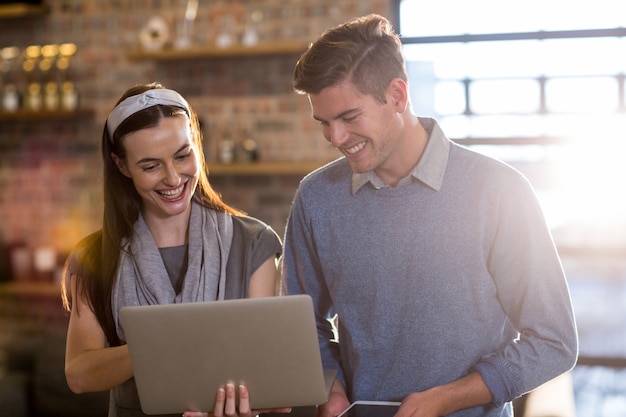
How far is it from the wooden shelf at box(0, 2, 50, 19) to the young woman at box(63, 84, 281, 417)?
3.45m

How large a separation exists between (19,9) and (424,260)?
13.2 feet

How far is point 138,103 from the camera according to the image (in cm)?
186

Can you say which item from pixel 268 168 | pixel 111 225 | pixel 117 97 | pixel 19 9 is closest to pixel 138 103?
pixel 111 225

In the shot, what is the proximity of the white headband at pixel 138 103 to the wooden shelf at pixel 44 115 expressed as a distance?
3.22 metres

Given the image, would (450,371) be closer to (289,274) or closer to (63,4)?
(289,274)

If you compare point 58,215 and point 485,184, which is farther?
point 58,215

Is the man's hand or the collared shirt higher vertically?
the collared shirt

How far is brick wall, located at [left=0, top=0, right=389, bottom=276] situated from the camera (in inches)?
187

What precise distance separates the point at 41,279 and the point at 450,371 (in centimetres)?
385

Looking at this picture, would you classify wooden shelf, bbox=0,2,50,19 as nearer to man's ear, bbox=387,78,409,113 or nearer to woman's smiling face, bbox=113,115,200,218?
woman's smiling face, bbox=113,115,200,218

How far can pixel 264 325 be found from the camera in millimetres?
1534

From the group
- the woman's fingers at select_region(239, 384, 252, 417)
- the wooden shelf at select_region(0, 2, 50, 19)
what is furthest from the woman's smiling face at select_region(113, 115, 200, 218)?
the wooden shelf at select_region(0, 2, 50, 19)

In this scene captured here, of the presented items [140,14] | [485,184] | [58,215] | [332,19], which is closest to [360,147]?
[485,184]

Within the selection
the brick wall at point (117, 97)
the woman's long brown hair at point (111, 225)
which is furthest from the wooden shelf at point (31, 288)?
the woman's long brown hair at point (111, 225)
